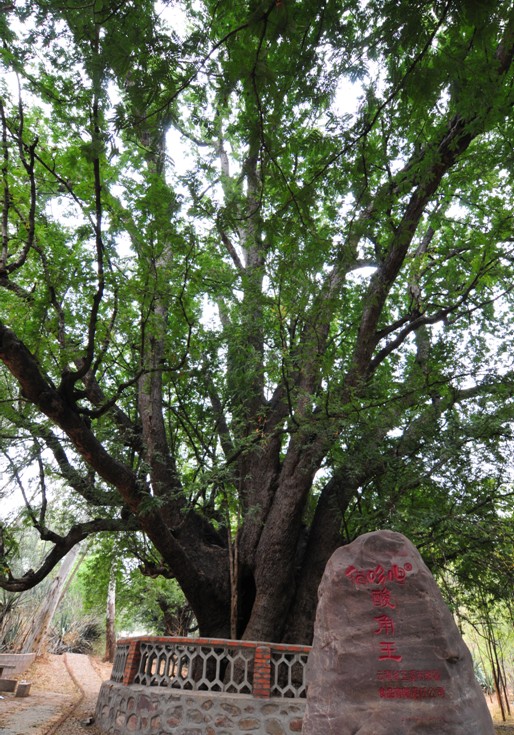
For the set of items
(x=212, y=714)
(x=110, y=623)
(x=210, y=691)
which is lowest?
(x=212, y=714)

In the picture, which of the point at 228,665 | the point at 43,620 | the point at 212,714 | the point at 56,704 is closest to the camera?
the point at 212,714

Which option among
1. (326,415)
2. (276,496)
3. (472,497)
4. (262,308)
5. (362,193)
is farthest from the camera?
(262,308)

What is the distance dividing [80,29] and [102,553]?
356 inches

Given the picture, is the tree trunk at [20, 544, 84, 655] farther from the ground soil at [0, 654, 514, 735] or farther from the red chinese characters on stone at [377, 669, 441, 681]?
the red chinese characters on stone at [377, 669, 441, 681]

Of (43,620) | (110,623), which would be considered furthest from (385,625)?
(110,623)

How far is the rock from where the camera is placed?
2.91 meters

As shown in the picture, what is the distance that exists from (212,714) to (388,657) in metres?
3.11

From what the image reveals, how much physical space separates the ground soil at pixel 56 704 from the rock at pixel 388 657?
4843 millimetres

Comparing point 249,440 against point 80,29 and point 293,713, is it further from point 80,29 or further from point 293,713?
point 80,29

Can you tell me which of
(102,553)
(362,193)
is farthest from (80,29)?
(102,553)

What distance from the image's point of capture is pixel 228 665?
5867mm

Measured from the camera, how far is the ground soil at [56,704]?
645 cm

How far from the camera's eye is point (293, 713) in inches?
204

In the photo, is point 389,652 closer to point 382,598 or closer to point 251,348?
point 382,598
